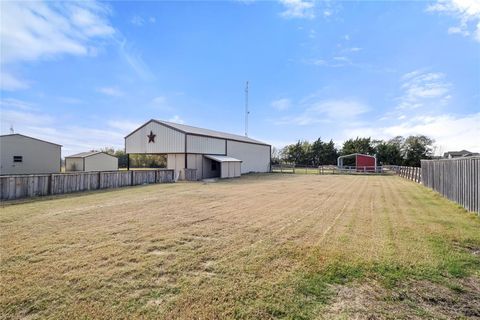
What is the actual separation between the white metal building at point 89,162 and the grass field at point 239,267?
2998 centimetres

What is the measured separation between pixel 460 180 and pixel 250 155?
2649 centimetres

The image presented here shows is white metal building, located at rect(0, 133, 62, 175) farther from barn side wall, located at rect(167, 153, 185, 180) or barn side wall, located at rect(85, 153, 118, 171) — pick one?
barn side wall, located at rect(167, 153, 185, 180)

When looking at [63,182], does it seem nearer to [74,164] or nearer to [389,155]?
[74,164]

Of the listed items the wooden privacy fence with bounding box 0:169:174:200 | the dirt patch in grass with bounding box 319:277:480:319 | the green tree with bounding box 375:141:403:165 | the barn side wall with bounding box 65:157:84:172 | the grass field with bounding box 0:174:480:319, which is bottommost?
the dirt patch in grass with bounding box 319:277:480:319

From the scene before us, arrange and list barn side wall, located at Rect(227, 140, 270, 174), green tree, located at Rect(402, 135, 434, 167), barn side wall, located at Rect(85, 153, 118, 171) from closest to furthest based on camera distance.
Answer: barn side wall, located at Rect(227, 140, 270, 174)
barn side wall, located at Rect(85, 153, 118, 171)
green tree, located at Rect(402, 135, 434, 167)

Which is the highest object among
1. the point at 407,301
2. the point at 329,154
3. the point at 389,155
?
the point at 329,154

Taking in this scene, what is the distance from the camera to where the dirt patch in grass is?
2.91 meters

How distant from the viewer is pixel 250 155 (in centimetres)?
3497

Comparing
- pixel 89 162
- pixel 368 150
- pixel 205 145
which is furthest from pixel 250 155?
pixel 368 150

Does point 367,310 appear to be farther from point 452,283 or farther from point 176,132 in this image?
point 176,132

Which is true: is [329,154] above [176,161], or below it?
above

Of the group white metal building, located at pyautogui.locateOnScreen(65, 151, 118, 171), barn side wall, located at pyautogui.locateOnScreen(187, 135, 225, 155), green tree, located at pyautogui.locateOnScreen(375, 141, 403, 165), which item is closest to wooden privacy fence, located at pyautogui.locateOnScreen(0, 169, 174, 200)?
barn side wall, located at pyautogui.locateOnScreen(187, 135, 225, 155)

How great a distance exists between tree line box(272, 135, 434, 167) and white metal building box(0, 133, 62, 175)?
4604 cm

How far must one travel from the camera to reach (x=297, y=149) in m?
60.3
